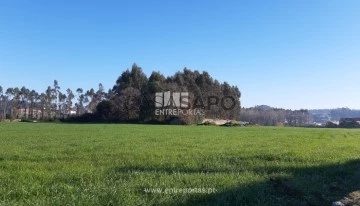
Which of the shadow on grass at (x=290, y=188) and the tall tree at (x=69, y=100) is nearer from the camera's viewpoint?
the shadow on grass at (x=290, y=188)

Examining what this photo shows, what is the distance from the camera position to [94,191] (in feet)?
24.0

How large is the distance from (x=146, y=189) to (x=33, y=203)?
2186mm

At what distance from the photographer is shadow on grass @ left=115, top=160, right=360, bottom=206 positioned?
7.45m

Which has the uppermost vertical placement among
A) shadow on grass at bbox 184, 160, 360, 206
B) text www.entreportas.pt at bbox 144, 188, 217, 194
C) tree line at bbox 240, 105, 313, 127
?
tree line at bbox 240, 105, 313, 127

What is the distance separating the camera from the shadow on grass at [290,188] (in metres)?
7.45

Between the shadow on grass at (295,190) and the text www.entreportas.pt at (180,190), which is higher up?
the text www.entreportas.pt at (180,190)

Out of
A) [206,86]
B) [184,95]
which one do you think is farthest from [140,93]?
[206,86]

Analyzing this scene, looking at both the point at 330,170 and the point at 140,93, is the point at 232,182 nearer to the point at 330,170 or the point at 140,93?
the point at 330,170

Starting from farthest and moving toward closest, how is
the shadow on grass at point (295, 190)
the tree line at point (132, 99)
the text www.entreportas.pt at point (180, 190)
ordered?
the tree line at point (132, 99) < the text www.entreportas.pt at point (180, 190) < the shadow on grass at point (295, 190)

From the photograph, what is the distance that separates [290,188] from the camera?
8773 millimetres

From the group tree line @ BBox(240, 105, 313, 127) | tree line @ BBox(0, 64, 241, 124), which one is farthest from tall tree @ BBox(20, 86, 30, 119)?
tree line @ BBox(240, 105, 313, 127)

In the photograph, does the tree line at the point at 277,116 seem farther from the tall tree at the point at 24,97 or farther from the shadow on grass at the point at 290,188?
the shadow on grass at the point at 290,188

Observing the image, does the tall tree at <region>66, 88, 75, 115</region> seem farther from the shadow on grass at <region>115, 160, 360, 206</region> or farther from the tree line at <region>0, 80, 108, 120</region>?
the shadow on grass at <region>115, 160, 360, 206</region>

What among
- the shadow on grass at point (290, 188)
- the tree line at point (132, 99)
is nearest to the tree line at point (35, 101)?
the tree line at point (132, 99)
